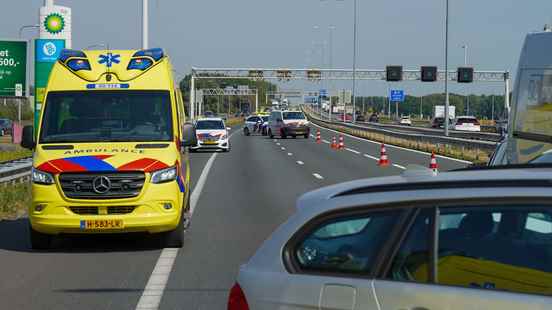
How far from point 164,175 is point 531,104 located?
230 inches

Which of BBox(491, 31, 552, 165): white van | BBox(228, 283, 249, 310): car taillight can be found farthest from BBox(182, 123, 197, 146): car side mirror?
BBox(228, 283, 249, 310): car taillight

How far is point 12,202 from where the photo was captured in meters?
17.1

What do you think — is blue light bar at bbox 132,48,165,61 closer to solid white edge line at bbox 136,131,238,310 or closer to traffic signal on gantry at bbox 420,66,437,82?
solid white edge line at bbox 136,131,238,310

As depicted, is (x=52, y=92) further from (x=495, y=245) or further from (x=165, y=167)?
(x=495, y=245)

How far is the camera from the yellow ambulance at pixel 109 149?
11.7 meters

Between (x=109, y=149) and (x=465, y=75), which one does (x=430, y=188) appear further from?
(x=465, y=75)

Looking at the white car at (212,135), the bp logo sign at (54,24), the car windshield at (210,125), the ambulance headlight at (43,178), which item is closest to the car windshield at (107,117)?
the ambulance headlight at (43,178)

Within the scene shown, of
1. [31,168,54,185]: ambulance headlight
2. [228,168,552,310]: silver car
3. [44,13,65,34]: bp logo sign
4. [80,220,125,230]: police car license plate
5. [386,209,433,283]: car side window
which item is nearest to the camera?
[228,168,552,310]: silver car

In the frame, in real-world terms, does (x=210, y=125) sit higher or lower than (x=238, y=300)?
lower

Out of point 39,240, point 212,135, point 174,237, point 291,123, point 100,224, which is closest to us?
point 100,224

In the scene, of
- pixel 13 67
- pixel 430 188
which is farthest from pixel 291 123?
pixel 430 188

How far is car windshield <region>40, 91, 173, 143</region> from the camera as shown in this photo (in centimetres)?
1273

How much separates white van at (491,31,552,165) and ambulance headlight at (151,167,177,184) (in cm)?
484

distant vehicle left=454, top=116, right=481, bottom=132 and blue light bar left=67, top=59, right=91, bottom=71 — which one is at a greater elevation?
blue light bar left=67, top=59, right=91, bottom=71
